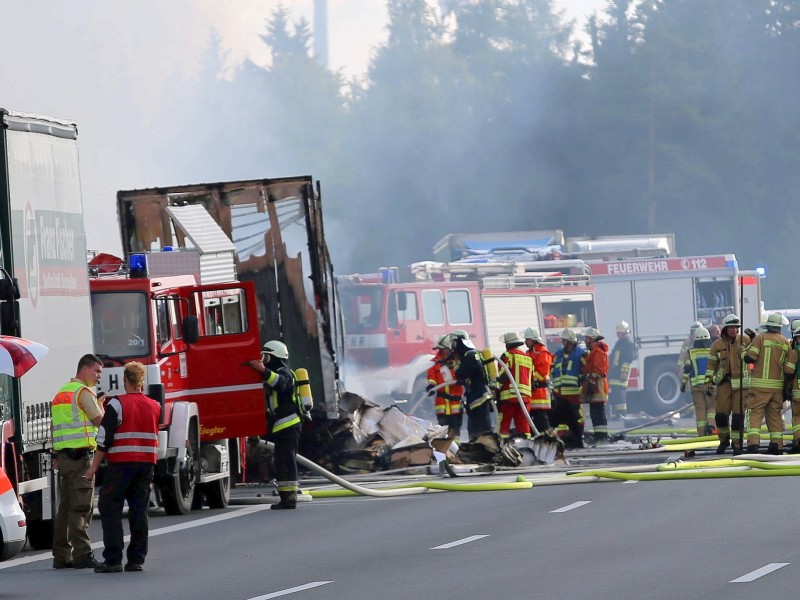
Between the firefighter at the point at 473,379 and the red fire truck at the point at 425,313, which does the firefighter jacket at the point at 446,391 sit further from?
the red fire truck at the point at 425,313

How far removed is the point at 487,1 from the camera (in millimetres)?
75500

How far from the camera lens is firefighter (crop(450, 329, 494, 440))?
22109 mm

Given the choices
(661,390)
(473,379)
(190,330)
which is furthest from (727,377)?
(661,390)

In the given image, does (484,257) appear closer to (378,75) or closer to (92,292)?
(92,292)

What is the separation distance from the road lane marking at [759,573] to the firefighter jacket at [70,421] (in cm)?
451

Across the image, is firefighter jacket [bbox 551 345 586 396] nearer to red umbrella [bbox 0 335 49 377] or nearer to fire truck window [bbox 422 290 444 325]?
fire truck window [bbox 422 290 444 325]

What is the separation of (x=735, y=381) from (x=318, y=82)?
161 ft

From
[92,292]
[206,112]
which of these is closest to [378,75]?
[206,112]

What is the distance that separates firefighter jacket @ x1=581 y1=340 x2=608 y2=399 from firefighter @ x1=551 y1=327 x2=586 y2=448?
0.34 ft

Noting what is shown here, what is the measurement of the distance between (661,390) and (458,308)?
507cm

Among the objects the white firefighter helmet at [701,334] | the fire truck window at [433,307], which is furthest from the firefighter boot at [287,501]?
the fire truck window at [433,307]

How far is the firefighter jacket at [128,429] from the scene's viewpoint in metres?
11.7

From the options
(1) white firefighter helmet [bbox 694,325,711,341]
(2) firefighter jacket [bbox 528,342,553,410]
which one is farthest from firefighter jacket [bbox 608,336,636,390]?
(2) firefighter jacket [bbox 528,342,553,410]

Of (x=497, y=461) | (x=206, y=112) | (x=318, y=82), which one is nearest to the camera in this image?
(x=497, y=461)
